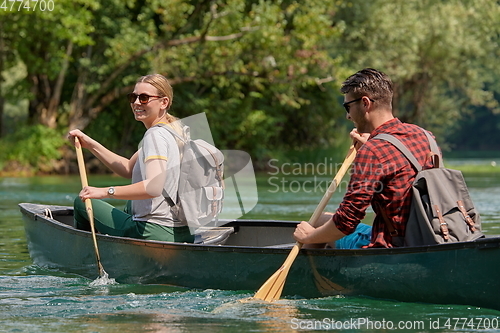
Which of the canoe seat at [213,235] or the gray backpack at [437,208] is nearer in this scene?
the gray backpack at [437,208]

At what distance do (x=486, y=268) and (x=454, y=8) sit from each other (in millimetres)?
22933

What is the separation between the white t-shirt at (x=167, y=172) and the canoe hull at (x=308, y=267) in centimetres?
19

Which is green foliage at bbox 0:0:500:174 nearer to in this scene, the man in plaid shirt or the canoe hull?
the canoe hull

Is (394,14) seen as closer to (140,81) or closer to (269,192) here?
(269,192)

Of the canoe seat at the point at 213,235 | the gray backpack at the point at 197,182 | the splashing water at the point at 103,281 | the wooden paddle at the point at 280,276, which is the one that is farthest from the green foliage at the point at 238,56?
the wooden paddle at the point at 280,276

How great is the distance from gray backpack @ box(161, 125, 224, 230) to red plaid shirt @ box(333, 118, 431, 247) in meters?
1.15

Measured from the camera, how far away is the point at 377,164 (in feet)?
13.4

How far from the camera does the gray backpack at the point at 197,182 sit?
16.5ft

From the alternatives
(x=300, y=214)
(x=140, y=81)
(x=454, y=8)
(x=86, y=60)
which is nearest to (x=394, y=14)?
(x=454, y=8)

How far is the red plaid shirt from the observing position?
411 centimetres

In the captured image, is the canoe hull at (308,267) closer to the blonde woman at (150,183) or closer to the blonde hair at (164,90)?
the blonde woman at (150,183)

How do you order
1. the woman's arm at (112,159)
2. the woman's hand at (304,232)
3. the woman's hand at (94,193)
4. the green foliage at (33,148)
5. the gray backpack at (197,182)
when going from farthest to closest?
the green foliage at (33,148) → the woman's arm at (112,159) → the gray backpack at (197,182) → the woman's hand at (94,193) → the woman's hand at (304,232)

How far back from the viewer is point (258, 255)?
4.88 metres

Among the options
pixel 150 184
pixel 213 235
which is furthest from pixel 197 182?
pixel 213 235
